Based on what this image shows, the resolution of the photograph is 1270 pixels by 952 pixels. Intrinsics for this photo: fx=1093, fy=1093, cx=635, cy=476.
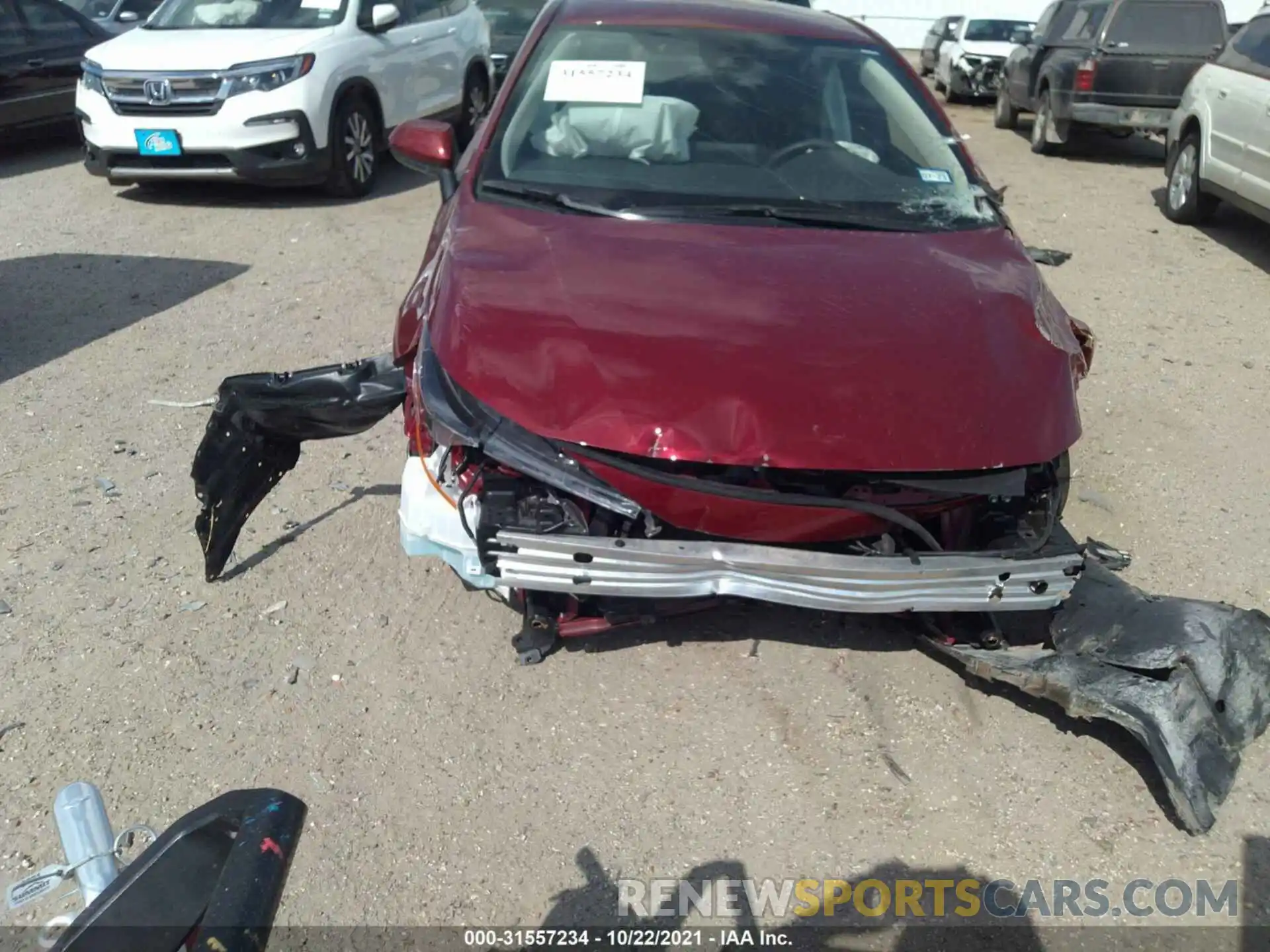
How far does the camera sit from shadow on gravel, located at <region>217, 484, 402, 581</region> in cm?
380

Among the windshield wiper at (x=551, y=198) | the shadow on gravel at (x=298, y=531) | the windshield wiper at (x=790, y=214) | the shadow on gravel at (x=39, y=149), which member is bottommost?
the shadow on gravel at (x=39, y=149)

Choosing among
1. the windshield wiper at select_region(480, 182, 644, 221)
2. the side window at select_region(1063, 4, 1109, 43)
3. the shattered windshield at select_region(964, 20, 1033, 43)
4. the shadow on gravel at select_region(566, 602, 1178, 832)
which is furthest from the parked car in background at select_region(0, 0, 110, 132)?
the shattered windshield at select_region(964, 20, 1033, 43)

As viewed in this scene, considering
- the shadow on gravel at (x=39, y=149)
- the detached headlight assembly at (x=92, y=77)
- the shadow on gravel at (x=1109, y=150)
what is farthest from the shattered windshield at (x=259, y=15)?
the shadow on gravel at (x=1109, y=150)

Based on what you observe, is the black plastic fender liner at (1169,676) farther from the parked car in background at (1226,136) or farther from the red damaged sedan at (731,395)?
the parked car in background at (1226,136)

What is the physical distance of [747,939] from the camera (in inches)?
98.5

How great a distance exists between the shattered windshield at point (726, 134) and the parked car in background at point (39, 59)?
7728 millimetres

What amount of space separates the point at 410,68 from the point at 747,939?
867cm

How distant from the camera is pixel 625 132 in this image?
4.00 metres

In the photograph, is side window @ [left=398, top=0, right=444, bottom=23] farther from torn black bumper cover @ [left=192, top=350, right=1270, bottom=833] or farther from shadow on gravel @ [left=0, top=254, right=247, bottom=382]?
torn black bumper cover @ [left=192, top=350, right=1270, bottom=833]

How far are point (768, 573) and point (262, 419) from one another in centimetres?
177

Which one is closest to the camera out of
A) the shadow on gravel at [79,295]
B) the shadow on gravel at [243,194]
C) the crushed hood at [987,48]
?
the shadow on gravel at [79,295]

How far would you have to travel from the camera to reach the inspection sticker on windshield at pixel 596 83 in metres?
4.07

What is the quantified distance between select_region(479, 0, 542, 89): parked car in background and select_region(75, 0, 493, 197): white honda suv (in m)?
3.19

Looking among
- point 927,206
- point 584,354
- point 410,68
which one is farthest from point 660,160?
point 410,68
